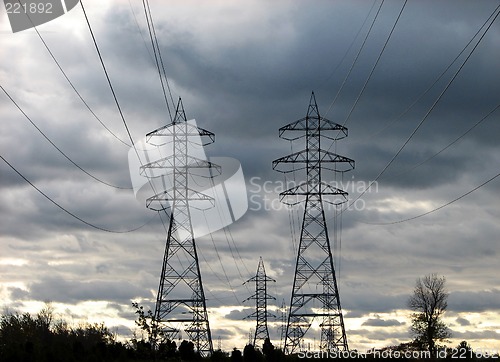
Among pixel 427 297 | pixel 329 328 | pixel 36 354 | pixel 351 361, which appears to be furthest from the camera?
pixel 427 297

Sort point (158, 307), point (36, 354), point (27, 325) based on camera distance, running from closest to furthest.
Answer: point (36, 354) < point (158, 307) < point (27, 325)

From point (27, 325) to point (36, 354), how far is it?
1550 inches

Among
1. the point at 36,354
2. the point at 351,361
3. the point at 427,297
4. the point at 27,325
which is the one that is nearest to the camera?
the point at 351,361

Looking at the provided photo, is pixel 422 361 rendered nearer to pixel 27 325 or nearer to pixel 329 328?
pixel 329 328

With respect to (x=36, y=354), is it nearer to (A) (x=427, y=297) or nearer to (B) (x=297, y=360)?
(B) (x=297, y=360)

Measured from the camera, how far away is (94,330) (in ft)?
286

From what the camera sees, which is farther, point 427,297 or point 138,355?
point 427,297

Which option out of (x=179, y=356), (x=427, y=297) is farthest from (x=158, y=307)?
(x=427, y=297)

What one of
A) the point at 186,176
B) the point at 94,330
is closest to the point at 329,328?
the point at 186,176

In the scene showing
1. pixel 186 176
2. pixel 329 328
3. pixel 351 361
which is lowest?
pixel 351 361

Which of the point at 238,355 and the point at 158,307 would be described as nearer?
the point at 238,355

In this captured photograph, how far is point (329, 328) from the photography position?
57312mm

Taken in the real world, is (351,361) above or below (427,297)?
below

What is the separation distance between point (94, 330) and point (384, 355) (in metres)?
47.1
